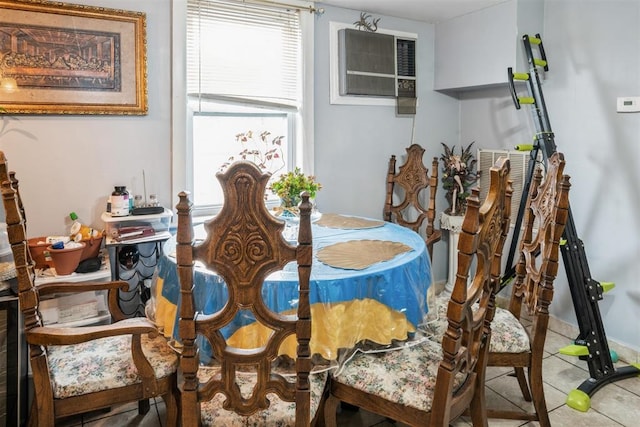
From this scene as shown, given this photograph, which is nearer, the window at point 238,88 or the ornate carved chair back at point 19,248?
the ornate carved chair back at point 19,248

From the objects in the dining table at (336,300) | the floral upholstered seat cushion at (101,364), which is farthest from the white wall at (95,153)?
the floral upholstered seat cushion at (101,364)

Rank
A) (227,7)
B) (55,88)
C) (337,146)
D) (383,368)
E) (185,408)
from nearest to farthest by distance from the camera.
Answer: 1. (185,408)
2. (383,368)
3. (55,88)
4. (227,7)
5. (337,146)

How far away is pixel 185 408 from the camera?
4.68 feet

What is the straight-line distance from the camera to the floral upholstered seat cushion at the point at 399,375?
1582 mm

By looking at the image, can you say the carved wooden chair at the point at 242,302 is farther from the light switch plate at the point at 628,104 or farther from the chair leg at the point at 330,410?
the light switch plate at the point at 628,104

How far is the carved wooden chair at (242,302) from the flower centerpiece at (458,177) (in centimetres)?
262

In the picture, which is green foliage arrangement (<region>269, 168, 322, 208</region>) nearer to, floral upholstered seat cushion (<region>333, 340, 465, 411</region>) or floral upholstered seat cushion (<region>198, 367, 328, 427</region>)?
floral upholstered seat cushion (<region>333, 340, 465, 411</region>)

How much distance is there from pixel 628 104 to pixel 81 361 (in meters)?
3.22

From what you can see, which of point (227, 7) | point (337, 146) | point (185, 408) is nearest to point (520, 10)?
point (337, 146)

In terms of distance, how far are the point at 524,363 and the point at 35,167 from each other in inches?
107

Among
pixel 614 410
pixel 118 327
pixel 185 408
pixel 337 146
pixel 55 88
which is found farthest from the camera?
pixel 337 146

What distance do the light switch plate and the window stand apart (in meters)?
2.00

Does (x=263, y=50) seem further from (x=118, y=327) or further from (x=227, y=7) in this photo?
(x=118, y=327)

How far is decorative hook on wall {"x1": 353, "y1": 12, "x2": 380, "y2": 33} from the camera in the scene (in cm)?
344
